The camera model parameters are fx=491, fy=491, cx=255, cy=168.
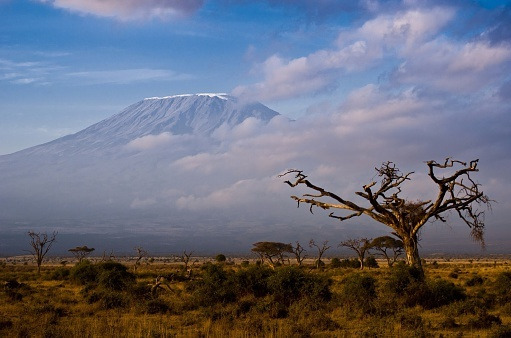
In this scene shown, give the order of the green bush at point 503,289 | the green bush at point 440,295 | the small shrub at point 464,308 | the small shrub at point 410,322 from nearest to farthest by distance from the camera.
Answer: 1. the small shrub at point 410,322
2. the small shrub at point 464,308
3. the green bush at point 440,295
4. the green bush at point 503,289

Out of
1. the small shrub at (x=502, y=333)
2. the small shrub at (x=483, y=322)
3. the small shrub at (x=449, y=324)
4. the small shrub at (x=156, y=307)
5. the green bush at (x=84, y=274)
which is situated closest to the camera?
the small shrub at (x=502, y=333)

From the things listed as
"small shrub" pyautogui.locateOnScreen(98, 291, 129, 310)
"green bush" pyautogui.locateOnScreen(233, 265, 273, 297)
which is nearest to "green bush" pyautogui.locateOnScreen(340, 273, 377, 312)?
"green bush" pyautogui.locateOnScreen(233, 265, 273, 297)

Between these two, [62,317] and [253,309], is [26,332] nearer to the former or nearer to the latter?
[62,317]

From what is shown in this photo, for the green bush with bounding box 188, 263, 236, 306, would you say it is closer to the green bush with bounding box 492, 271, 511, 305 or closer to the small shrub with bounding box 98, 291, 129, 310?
the small shrub with bounding box 98, 291, 129, 310

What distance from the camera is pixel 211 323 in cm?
1491

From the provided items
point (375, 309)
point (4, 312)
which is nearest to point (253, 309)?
point (375, 309)

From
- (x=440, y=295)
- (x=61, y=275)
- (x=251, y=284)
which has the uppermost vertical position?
(x=251, y=284)

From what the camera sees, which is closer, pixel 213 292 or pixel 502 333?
pixel 502 333

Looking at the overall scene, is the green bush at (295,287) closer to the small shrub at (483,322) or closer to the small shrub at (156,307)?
the small shrub at (156,307)

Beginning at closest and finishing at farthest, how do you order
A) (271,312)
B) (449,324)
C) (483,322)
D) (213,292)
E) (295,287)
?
(483,322) → (449,324) → (271,312) → (213,292) → (295,287)

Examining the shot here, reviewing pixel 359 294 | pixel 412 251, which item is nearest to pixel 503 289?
pixel 412 251

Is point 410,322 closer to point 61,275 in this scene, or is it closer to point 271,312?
point 271,312

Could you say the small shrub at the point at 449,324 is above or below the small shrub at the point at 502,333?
below

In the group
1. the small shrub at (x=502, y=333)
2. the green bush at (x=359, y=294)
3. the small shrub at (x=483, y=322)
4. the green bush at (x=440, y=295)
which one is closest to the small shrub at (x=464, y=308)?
the green bush at (x=440, y=295)
